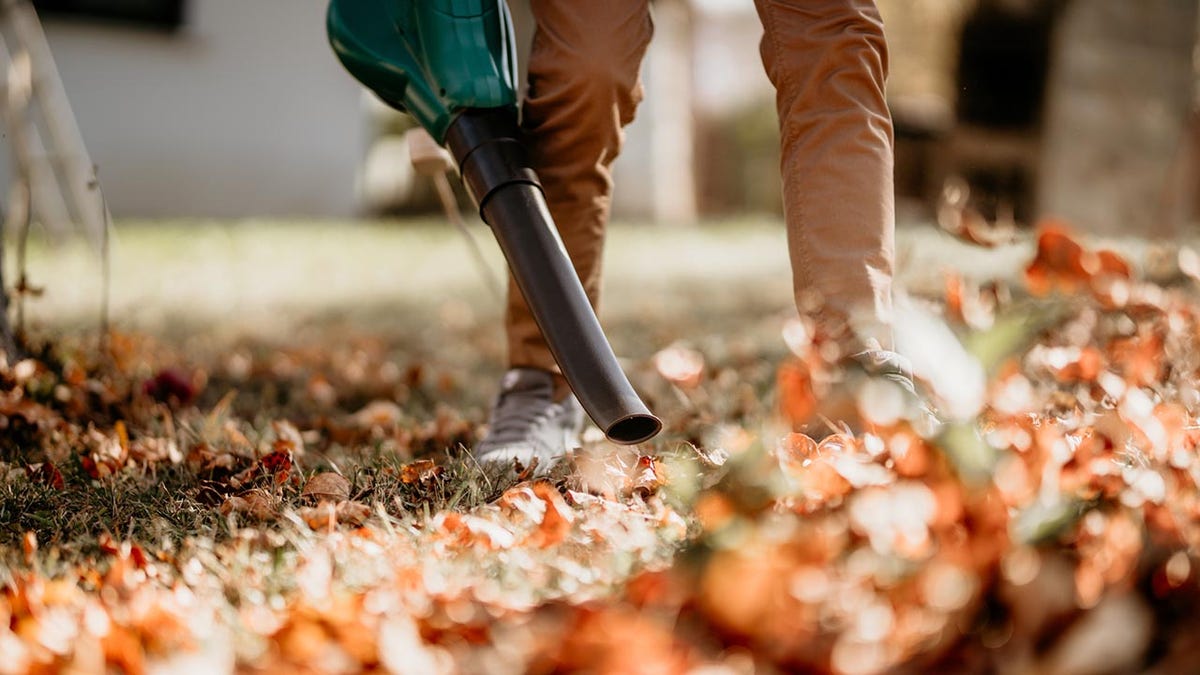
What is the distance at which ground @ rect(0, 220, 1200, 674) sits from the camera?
834 mm

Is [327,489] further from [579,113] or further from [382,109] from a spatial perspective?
[382,109]

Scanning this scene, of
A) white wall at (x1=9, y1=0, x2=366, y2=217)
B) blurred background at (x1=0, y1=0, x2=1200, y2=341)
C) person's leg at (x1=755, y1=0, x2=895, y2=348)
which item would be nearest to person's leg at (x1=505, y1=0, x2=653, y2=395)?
person's leg at (x1=755, y1=0, x2=895, y2=348)

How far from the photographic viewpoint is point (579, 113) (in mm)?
1638

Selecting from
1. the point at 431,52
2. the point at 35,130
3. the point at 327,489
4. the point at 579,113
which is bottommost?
the point at 35,130

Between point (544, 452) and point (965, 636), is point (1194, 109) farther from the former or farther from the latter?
point (965, 636)

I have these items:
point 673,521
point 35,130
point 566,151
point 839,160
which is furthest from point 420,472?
point 35,130

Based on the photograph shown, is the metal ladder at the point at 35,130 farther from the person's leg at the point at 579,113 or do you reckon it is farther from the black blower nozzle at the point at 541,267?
the black blower nozzle at the point at 541,267

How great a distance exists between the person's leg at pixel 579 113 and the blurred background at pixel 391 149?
232 cm

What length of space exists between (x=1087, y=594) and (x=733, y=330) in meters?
2.34

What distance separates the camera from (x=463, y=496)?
1406 millimetres

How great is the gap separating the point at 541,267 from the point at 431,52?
14.7 inches

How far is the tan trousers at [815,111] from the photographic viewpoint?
58.1 inches

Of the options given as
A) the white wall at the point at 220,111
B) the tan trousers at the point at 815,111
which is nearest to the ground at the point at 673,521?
the tan trousers at the point at 815,111

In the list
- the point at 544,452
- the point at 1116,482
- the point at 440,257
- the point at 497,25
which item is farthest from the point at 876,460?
the point at 440,257
